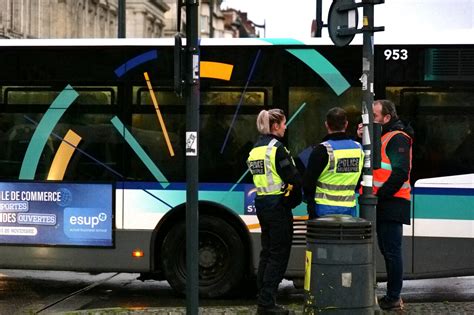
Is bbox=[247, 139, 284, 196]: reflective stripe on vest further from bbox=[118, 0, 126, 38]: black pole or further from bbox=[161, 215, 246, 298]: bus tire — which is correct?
bbox=[118, 0, 126, 38]: black pole

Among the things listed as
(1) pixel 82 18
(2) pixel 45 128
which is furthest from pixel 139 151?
(1) pixel 82 18

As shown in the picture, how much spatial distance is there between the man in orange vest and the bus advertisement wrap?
324cm

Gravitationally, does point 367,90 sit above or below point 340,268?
above

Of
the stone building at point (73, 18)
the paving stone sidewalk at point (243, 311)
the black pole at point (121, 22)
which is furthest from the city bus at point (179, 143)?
the stone building at point (73, 18)

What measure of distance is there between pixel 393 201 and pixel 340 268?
167cm

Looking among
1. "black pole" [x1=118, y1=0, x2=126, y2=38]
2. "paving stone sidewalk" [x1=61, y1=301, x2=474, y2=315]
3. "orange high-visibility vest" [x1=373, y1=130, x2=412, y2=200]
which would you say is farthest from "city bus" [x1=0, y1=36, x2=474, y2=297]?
"black pole" [x1=118, y1=0, x2=126, y2=38]

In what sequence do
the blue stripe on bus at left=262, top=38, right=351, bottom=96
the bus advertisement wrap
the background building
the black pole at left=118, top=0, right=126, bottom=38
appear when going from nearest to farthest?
the blue stripe on bus at left=262, top=38, right=351, bottom=96, the bus advertisement wrap, the black pole at left=118, top=0, right=126, bottom=38, the background building

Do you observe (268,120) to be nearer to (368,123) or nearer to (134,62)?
(368,123)

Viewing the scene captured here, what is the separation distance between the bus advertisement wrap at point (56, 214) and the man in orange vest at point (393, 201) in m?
3.24

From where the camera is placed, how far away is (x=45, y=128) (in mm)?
9359

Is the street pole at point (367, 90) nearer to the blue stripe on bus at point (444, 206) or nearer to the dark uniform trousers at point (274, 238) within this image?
the dark uniform trousers at point (274, 238)

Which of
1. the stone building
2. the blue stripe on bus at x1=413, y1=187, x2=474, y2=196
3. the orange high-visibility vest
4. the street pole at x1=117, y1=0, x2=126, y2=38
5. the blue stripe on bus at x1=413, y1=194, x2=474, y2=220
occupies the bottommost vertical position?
the blue stripe on bus at x1=413, y1=194, x2=474, y2=220

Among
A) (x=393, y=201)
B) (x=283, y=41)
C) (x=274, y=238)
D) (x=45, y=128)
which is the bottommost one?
(x=274, y=238)

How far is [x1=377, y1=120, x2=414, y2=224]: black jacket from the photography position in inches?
304
